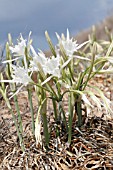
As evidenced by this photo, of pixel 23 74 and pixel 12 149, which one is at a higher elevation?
pixel 23 74

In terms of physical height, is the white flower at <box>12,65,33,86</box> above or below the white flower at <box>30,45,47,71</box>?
below

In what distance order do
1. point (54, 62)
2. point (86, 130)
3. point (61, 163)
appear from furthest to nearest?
point (86, 130) < point (61, 163) < point (54, 62)

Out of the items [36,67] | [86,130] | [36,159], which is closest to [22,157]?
[36,159]

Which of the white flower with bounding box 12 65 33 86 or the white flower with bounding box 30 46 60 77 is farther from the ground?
the white flower with bounding box 30 46 60 77

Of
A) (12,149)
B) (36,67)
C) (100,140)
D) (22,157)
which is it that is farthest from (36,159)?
(36,67)

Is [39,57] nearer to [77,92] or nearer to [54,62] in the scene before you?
[54,62]

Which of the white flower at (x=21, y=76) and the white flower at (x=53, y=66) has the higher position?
the white flower at (x=53, y=66)

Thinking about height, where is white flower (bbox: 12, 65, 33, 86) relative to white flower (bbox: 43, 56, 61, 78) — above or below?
below

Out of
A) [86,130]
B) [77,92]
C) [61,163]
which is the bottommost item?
[61,163]

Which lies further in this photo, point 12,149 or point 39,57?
point 12,149

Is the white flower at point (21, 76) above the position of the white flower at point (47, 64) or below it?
below

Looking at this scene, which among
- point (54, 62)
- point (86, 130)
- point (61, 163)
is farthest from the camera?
point (86, 130)
